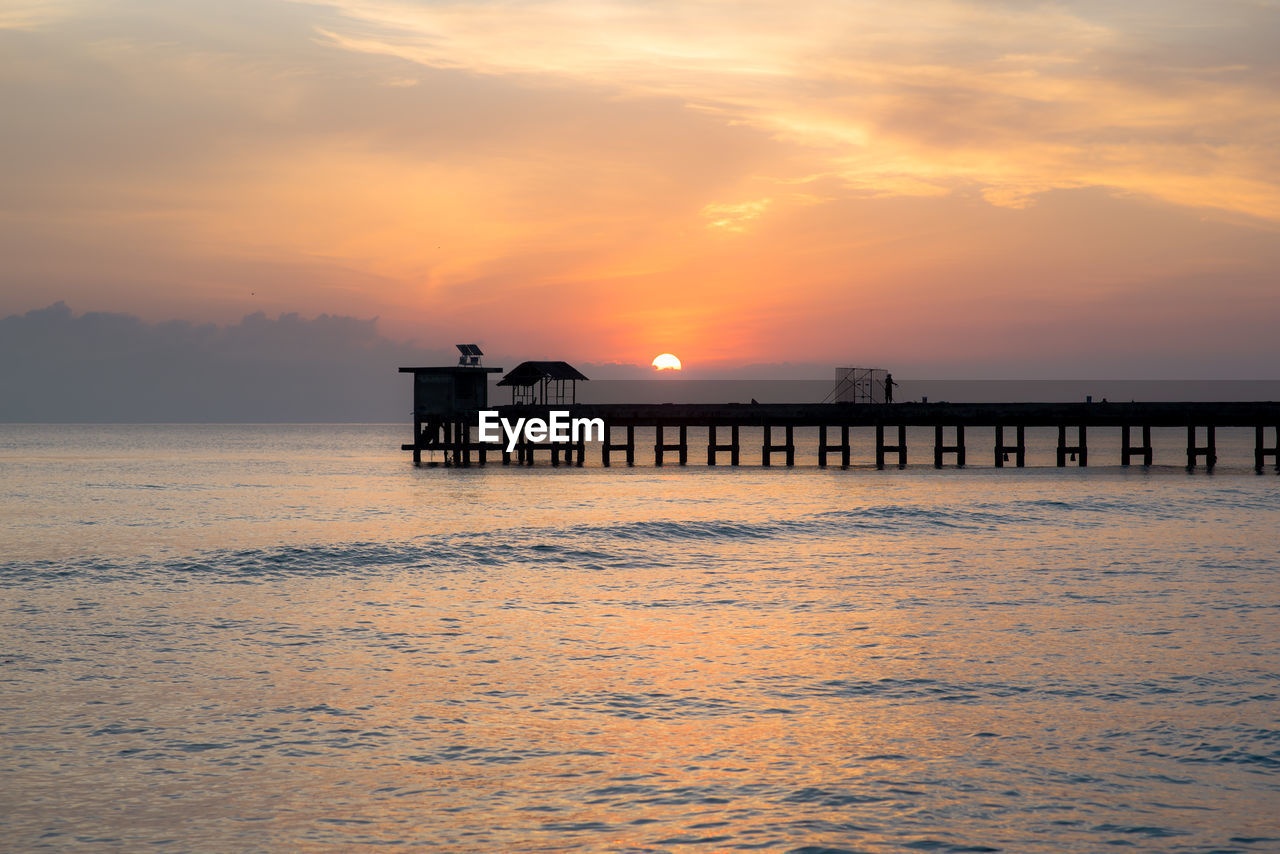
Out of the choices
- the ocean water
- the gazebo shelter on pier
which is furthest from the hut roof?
the ocean water

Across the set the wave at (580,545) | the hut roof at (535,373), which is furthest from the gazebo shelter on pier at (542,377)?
the wave at (580,545)

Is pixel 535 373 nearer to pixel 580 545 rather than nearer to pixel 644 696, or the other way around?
pixel 580 545

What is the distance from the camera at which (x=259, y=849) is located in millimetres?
7125

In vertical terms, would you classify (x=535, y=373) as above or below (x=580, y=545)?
above

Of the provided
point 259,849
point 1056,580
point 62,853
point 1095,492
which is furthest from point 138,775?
point 1095,492

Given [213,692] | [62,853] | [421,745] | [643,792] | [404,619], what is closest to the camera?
[62,853]

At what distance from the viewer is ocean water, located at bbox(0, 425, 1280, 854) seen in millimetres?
7586

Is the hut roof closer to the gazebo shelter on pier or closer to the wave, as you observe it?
the gazebo shelter on pier

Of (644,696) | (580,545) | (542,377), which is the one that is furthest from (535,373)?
(644,696)

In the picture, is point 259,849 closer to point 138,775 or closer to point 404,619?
point 138,775

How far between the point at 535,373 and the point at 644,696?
53.0 m

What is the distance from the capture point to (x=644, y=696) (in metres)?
11.0

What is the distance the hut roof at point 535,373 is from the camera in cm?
6294

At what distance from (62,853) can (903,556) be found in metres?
20.1
